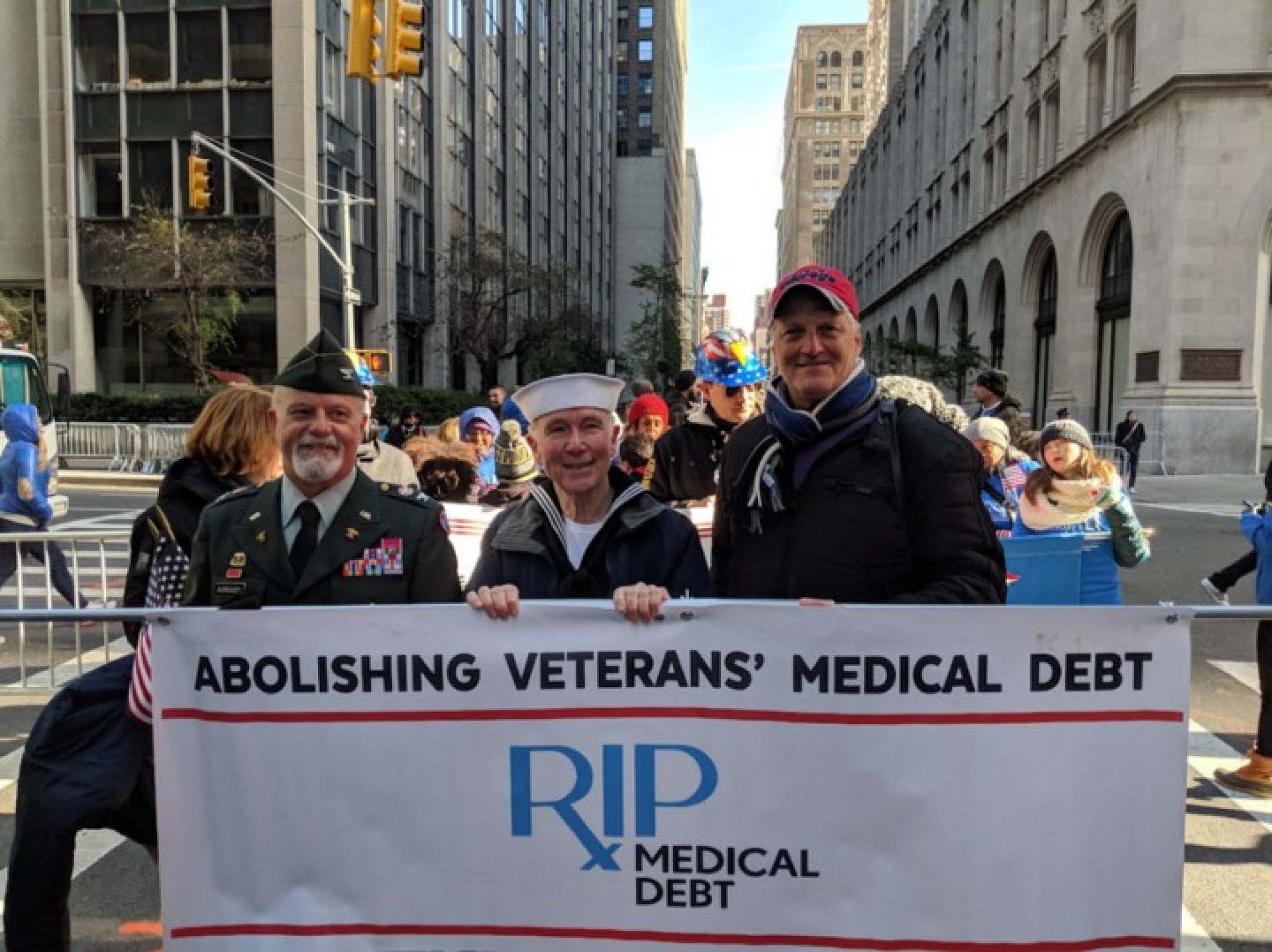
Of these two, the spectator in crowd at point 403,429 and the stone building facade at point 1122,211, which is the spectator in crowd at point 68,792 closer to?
the spectator in crowd at point 403,429

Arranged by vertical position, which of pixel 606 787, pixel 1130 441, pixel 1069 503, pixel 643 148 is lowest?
pixel 606 787

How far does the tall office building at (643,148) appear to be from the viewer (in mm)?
97250

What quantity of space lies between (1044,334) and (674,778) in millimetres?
36295

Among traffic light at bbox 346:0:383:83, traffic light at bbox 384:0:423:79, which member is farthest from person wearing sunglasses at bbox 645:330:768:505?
traffic light at bbox 384:0:423:79

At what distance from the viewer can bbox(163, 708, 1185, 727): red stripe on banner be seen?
2240 mm

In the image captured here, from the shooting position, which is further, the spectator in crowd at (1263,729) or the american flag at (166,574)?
the spectator in crowd at (1263,729)

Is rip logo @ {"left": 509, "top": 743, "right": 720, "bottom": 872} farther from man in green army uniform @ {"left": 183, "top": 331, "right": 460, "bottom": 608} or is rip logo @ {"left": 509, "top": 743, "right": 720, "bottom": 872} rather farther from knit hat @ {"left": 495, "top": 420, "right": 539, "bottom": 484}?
knit hat @ {"left": 495, "top": 420, "right": 539, "bottom": 484}

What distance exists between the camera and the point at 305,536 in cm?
266

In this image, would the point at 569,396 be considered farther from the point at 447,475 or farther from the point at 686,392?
the point at 686,392

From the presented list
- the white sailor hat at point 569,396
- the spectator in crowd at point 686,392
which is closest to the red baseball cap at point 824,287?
the white sailor hat at point 569,396

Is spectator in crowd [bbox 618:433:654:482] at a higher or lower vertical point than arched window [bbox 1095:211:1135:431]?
lower

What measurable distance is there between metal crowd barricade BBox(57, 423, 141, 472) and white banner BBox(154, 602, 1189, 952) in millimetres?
22592

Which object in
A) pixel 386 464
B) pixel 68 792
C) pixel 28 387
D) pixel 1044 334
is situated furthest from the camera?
pixel 1044 334

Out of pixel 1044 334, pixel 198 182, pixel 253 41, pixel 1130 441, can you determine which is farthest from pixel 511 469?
pixel 1044 334
